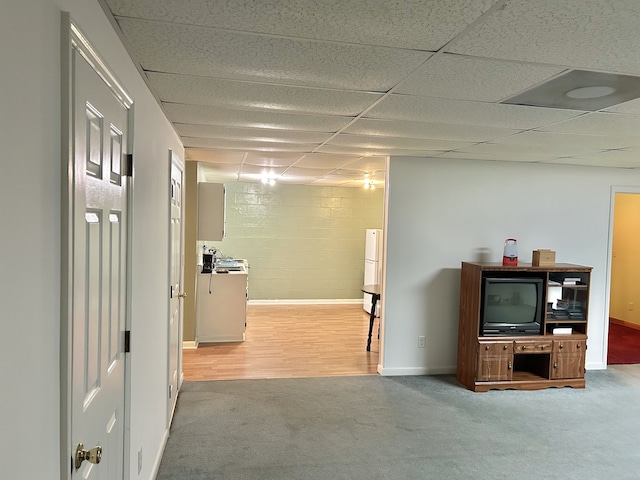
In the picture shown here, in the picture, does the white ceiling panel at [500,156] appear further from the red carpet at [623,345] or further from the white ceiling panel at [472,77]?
the red carpet at [623,345]

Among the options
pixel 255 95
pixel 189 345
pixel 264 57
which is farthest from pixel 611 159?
pixel 189 345

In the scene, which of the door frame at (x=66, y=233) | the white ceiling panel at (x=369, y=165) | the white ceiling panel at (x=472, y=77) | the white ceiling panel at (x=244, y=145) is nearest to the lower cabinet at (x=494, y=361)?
the white ceiling panel at (x=369, y=165)

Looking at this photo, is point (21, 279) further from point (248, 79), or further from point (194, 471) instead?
point (194, 471)

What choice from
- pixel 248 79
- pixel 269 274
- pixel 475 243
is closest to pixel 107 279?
pixel 248 79

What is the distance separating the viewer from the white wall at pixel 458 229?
4.69 metres

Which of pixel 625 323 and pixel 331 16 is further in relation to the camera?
pixel 625 323

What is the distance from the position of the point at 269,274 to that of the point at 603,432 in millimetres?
6094

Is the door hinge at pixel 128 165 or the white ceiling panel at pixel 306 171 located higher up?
the white ceiling panel at pixel 306 171

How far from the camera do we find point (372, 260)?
7.84 meters

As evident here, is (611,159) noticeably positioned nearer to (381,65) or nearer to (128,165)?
(381,65)

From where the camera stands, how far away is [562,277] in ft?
15.1

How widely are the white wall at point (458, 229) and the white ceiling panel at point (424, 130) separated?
118 cm

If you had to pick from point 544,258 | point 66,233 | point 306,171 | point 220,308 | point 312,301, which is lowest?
point 312,301

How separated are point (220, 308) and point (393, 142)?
3.35 metres
